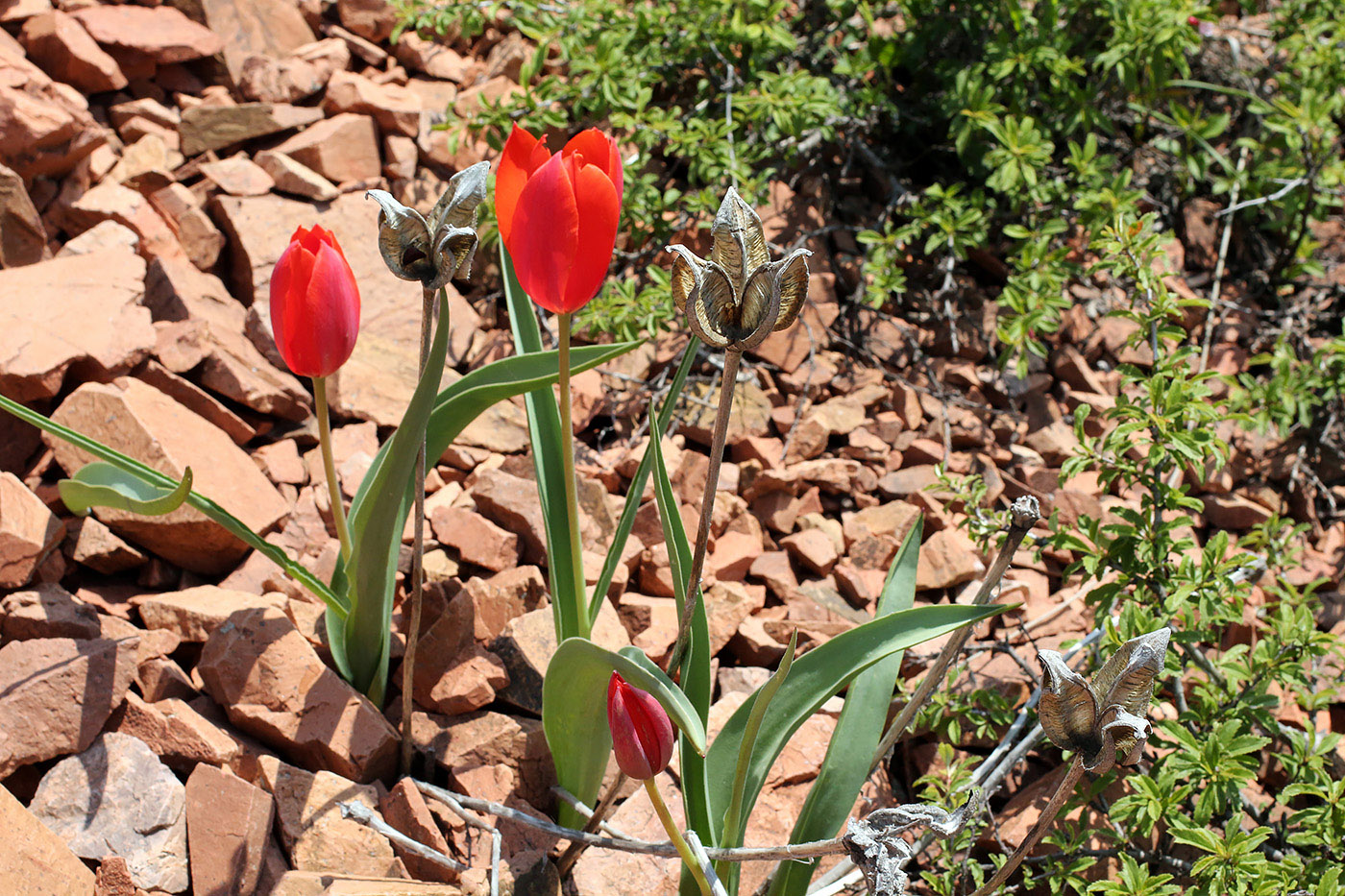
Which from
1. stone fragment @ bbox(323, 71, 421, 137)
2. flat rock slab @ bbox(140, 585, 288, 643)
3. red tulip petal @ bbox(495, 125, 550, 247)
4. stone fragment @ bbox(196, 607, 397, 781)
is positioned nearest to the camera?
red tulip petal @ bbox(495, 125, 550, 247)

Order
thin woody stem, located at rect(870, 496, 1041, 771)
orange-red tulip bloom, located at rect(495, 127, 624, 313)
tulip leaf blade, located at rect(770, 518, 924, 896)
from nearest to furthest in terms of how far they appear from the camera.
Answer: thin woody stem, located at rect(870, 496, 1041, 771), orange-red tulip bloom, located at rect(495, 127, 624, 313), tulip leaf blade, located at rect(770, 518, 924, 896)

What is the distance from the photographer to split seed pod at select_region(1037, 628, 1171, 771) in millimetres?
958

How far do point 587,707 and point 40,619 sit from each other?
93 centimetres

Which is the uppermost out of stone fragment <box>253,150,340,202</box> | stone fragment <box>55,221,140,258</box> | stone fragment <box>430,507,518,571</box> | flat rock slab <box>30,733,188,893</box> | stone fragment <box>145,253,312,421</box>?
stone fragment <box>253,150,340,202</box>

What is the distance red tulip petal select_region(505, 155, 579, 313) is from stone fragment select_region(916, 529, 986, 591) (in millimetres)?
1352

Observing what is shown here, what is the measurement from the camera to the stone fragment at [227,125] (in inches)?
114

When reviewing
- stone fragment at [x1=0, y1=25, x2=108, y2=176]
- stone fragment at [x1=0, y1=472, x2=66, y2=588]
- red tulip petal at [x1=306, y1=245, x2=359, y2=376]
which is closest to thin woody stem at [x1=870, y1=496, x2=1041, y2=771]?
red tulip petal at [x1=306, y1=245, x2=359, y2=376]

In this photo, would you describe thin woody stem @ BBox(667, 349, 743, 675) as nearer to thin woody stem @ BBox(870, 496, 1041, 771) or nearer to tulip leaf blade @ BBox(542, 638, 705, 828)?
tulip leaf blade @ BBox(542, 638, 705, 828)

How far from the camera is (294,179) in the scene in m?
2.82

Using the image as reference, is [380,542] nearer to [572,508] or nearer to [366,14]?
[572,508]

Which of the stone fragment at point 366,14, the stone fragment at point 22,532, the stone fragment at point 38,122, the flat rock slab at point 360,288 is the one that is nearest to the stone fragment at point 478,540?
the flat rock slab at point 360,288

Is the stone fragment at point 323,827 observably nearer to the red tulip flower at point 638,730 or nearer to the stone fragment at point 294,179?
the red tulip flower at point 638,730

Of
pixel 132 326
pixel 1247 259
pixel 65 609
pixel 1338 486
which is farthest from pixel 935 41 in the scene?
pixel 65 609

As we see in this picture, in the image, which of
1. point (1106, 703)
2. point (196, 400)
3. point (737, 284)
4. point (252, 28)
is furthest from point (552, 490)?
point (252, 28)
